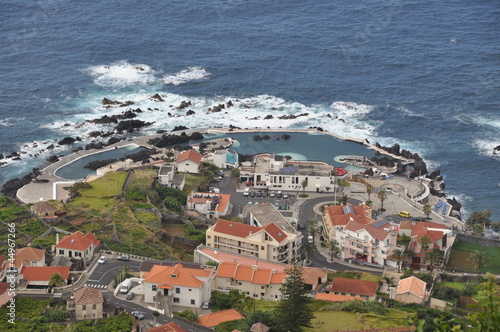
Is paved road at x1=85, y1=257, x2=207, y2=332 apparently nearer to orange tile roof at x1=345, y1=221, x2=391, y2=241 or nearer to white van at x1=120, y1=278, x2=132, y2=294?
white van at x1=120, y1=278, x2=132, y2=294

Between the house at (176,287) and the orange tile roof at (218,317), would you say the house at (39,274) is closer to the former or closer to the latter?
the house at (176,287)

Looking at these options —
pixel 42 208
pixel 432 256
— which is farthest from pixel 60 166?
pixel 432 256

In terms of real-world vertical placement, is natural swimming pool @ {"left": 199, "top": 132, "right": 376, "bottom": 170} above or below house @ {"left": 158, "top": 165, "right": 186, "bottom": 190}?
above

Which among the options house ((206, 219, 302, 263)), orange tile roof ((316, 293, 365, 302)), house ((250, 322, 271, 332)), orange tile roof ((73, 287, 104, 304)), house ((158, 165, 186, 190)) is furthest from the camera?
house ((158, 165, 186, 190))

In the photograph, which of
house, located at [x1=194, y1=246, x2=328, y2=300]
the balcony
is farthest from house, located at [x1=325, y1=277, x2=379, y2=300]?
the balcony

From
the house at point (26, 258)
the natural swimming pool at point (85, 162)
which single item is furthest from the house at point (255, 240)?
the natural swimming pool at point (85, 162)
